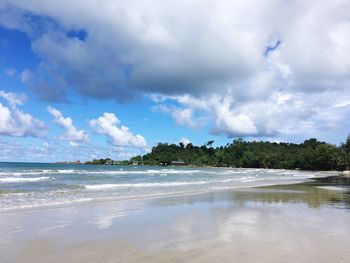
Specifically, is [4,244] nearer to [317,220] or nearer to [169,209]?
[169,209]

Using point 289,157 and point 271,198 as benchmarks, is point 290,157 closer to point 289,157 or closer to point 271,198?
point 289,157

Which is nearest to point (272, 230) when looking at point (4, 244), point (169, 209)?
point (169, 209)

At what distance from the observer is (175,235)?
8.91m

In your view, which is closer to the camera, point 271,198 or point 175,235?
point 175,235

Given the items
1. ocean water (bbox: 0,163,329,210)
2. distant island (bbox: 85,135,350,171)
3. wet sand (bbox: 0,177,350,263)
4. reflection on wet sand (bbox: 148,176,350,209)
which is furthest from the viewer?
distant island (bbox: 85,135,350,171)

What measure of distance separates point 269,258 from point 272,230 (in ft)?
9.70

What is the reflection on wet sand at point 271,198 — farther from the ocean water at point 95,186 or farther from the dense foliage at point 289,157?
the dense foliage at point 289,157

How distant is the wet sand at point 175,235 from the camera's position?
700 cm

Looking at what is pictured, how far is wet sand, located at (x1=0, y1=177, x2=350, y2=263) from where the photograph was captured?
700cm

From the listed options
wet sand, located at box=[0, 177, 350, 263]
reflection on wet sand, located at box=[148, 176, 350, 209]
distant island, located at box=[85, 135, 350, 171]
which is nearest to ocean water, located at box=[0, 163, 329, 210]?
reflection on wet sand, located at box=[148, 176, 350, 209]

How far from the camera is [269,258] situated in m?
6.68

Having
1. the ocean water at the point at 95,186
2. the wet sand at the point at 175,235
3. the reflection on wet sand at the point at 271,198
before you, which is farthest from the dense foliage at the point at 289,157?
the wet sand at the point at 175,235

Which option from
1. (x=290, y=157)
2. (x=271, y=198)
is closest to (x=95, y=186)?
(x=271, y=198)

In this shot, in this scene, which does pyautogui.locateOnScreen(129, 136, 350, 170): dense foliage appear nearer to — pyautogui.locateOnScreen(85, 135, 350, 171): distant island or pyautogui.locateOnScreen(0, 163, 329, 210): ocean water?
pyautogui.locateOnScreen(85, 135, 350, 171): distant island
